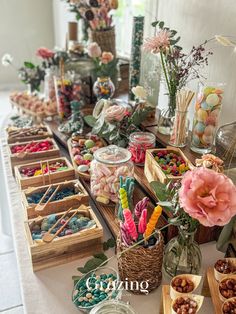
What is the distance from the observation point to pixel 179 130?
3.67 feet

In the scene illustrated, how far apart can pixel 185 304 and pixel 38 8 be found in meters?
3.35

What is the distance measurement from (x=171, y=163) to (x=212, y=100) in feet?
0.79

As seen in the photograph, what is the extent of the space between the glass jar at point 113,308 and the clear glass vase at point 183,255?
0.17 m

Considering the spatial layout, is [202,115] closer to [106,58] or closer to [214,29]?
[214,29]

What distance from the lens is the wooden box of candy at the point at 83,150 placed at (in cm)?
117

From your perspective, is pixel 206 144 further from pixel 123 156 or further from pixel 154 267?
pixel 154 267

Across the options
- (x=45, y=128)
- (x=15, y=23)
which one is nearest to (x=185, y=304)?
(x=45, y=128)

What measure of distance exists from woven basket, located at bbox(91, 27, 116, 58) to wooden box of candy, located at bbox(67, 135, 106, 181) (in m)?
0.64

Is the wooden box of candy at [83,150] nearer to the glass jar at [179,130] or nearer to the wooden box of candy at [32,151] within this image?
the wooden box of candy at [32,151]

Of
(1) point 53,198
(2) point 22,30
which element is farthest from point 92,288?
(2) point 22,30

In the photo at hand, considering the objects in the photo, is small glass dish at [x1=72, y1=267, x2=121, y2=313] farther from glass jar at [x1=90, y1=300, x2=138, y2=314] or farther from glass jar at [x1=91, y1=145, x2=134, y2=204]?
glass jar at [x1=91, y1=145, x2=134, y2=204]

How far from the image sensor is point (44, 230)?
917mm

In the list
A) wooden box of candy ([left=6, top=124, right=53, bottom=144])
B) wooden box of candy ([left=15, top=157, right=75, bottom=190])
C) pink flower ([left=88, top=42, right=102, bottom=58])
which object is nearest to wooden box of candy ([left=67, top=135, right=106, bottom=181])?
wooden box of candy ([left=15, top=157, right=75, bottom=190])

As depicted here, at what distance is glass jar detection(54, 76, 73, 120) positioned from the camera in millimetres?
1574
